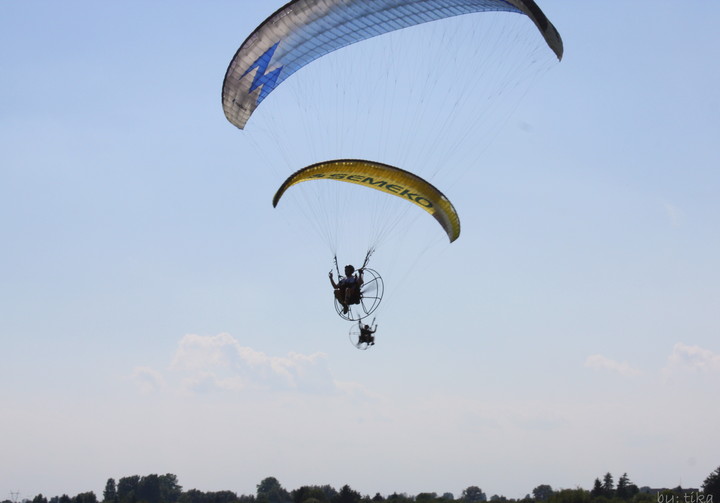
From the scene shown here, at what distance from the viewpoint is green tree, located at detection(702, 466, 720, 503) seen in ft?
211

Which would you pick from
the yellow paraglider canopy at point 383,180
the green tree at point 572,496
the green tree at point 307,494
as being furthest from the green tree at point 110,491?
the yellow paraglider canopy at point 383,180

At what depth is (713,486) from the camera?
215 ft

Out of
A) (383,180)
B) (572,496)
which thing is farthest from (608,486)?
(383,180)

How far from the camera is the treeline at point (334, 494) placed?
6900 cm

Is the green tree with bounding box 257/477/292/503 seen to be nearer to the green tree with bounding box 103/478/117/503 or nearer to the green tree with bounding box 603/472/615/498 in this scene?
the green tree with bounding box 103/478/117/503

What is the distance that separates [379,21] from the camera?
2489 centimetres

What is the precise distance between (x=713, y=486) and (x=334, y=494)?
67.8 meters

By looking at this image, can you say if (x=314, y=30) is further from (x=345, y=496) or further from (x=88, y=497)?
(x=88, y=497)

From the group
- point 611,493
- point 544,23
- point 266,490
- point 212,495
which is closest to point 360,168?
point 544,23

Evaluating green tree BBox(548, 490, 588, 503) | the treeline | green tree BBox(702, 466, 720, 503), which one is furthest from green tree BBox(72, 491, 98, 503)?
green tree BBox(702, 466, 720, 503)

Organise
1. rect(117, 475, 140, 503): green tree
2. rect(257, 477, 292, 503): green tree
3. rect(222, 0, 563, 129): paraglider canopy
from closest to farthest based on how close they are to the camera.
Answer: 1. rect(222, 0, 563, 129): paraglider canopy
2. rect(117, 475, 140, 503): green tree
3. rect(257, 477, 292, 503): green tree

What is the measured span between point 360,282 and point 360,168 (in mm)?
3309

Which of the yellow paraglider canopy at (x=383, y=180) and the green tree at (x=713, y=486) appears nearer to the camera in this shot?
the yellow paraglider canopy at (x=383, y=180)

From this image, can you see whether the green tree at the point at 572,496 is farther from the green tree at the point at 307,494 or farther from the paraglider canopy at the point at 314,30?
the paraglider canopy at the point at 314,30
